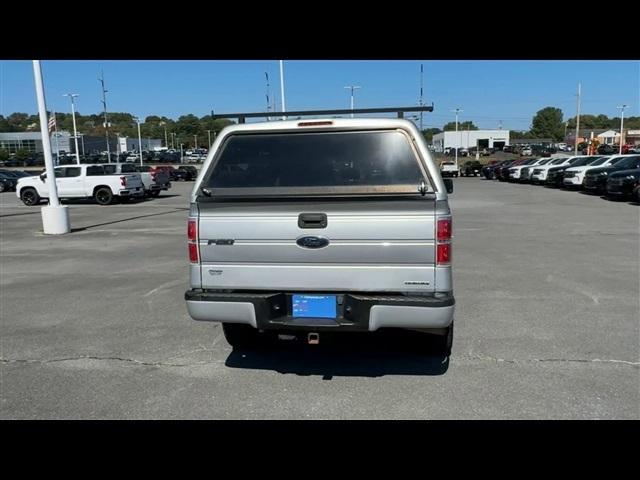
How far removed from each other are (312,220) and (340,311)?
2.33 ft

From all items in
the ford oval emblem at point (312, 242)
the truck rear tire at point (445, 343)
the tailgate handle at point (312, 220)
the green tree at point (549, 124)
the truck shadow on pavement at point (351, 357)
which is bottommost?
the truck shadow on pavement at point (351, 357)

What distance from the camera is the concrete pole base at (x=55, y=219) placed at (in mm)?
13242

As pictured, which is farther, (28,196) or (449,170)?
(449,170)

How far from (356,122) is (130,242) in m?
8.97

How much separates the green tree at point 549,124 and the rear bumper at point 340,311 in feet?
605

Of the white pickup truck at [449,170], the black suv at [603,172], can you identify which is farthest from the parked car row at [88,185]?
the white pickup truck at [449,170]

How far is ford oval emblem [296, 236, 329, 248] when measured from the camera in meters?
3.82

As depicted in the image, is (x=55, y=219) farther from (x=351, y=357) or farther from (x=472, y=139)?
(x=472, y=139)

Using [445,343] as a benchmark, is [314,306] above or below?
above

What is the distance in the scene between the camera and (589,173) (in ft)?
77.3

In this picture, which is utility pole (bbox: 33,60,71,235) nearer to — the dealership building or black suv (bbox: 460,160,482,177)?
black suv (bbox: 460,160,482,177)

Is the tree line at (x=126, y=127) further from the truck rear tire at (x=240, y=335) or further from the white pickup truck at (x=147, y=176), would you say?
the truck rear tire at (x=240, y=335)

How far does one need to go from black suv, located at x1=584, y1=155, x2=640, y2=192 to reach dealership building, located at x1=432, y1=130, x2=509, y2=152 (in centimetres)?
8163

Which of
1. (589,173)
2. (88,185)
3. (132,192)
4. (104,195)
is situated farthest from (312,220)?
(589,173)
